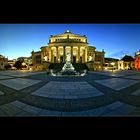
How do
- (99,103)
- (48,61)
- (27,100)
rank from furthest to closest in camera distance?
(48,61) → (27,100) → (99,103)

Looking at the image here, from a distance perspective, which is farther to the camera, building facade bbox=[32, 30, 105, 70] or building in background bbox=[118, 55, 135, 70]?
building in background bbox=[118, 55, 135, 70]

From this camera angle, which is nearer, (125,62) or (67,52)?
(67,52)

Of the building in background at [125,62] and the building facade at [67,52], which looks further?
the building in background at [125,62]

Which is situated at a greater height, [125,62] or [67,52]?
[67,52]
